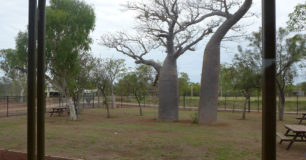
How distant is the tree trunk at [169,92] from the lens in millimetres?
14656

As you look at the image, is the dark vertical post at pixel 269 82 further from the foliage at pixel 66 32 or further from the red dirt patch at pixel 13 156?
the foliage at pixel 66 32

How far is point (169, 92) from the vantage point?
1464cm

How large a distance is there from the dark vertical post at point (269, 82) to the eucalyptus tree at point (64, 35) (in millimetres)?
13323

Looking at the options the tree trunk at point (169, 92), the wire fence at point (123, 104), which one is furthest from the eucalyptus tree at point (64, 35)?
the wire fence at point (123, 104)

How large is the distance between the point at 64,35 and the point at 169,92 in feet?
21.3

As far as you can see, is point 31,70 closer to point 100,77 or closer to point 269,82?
point 269,82

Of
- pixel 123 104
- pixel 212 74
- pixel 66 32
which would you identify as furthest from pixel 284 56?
pixel 123 104

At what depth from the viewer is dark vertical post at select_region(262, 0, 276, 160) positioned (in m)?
1.76

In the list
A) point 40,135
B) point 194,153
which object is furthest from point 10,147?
point 40,135

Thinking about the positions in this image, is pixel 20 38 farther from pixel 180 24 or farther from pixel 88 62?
pixel 180 24

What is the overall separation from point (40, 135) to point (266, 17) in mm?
2134

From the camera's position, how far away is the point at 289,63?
49.2ft

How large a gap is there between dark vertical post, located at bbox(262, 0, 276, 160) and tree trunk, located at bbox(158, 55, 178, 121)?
1284 centimetres

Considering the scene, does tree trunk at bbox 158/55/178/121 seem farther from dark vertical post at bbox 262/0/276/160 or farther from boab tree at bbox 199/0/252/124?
dark vertical post at bbox 262/0/276/160
